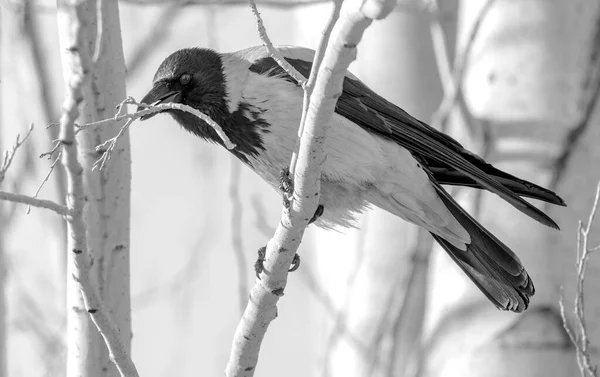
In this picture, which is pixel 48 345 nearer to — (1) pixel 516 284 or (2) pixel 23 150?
(2) pixel 23 150

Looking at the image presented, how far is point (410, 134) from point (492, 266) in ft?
2.21

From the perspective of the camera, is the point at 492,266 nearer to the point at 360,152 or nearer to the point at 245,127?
the point at 360,152

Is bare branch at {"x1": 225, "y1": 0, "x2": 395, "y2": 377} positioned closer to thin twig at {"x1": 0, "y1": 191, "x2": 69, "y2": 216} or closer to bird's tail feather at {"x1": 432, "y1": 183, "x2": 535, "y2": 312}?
thin twig at {"x1": 0, "y1": 191, "x2": 69, "y2": 216}

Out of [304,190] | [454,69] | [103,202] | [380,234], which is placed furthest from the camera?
[380,234]

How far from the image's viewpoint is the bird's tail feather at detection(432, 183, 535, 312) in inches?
138

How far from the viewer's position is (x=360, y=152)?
10.9 ft

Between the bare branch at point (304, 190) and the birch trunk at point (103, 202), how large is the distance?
536 millimetres

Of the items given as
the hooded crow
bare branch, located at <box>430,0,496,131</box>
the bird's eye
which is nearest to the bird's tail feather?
the hooded crow

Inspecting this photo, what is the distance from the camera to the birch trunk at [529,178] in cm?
350

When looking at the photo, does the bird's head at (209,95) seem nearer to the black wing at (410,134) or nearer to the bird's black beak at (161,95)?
the bird's black beak at (161,95)

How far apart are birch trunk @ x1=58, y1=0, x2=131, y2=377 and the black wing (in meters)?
0.74

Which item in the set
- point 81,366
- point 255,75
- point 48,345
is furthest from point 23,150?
point 81,366

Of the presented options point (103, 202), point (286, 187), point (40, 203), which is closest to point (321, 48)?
point (286, 187)

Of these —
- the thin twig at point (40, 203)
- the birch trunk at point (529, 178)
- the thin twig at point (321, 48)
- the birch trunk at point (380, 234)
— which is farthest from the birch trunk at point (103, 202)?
the birch trunk at point (380, 234)
